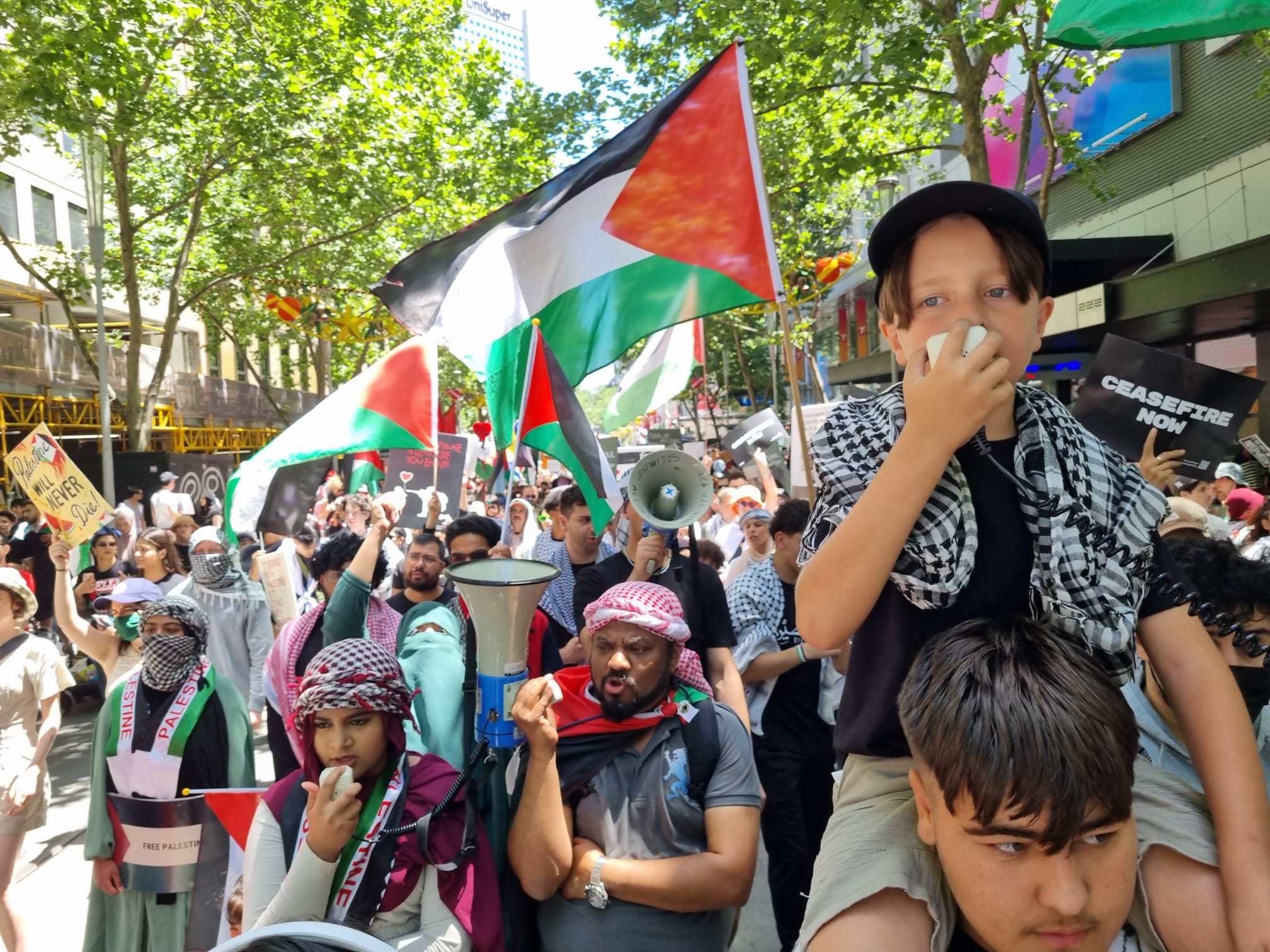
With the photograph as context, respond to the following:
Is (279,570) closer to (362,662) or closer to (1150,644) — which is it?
(362,662)

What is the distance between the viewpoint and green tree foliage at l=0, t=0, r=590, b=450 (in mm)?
13891

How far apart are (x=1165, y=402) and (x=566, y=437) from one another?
2.86 m

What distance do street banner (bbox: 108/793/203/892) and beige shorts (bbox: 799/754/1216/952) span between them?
3.48m

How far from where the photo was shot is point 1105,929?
4.36 feet

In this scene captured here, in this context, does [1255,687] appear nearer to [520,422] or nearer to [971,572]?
[971,572]

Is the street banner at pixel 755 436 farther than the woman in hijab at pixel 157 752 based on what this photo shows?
Yes

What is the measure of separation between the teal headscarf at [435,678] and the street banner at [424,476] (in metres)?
3.81

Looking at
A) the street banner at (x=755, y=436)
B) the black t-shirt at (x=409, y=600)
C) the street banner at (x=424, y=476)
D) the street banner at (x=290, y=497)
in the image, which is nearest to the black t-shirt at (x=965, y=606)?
the black t-shirt at (x=409, y=600)

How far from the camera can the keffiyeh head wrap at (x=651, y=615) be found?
3.41m

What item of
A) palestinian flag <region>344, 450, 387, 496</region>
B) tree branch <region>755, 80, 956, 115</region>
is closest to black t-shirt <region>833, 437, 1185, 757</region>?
palestinian flag <region>344, 450, 387, 496</region>

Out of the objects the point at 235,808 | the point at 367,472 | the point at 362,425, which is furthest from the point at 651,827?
the point at 367,472

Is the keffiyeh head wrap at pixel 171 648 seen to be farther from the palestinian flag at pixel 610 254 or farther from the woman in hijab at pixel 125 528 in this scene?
the woman in hijab at pixel 125 528

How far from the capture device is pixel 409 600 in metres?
5.45

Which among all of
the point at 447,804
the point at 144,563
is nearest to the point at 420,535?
the point at 447,804
